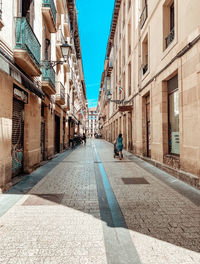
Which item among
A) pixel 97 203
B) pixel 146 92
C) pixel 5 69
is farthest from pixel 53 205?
pixel 146 92

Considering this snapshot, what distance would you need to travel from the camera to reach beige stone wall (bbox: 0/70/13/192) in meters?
5.21

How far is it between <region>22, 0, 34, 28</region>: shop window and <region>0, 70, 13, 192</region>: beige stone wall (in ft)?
12.3

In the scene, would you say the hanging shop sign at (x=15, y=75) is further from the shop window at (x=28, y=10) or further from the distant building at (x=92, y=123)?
the distant building at (x=92, y=123)

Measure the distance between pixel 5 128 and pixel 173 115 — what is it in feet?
21.6

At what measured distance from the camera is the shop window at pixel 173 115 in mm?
7505

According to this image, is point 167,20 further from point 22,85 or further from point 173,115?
point 22,85

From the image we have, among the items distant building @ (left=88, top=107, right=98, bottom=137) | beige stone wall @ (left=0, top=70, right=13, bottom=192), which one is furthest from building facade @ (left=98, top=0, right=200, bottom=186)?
distant building @ (left=88, top=107, right=98, bottom=137)

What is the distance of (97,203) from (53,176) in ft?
10.7

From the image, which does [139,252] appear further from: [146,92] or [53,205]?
[146,92]

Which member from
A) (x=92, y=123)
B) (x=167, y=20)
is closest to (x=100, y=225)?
(x=167, y=20)

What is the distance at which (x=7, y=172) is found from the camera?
5.47m

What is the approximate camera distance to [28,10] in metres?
7.80

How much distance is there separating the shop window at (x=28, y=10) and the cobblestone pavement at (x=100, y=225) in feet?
23.0

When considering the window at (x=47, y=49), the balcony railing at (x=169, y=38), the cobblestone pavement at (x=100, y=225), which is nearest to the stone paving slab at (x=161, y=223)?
the cobblestone pavement at (x=100, y=225)
